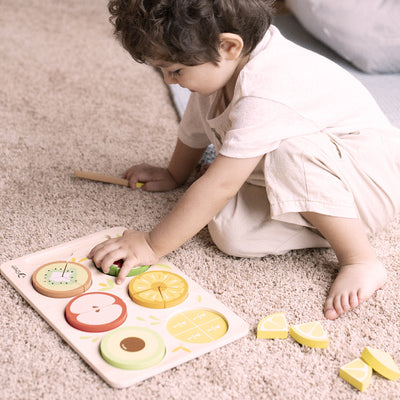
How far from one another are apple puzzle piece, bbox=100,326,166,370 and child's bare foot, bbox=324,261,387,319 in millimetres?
243

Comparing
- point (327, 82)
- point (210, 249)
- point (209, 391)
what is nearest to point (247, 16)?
point (327, 82)

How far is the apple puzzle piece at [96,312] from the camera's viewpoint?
70cm

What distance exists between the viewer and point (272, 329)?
0.72 m

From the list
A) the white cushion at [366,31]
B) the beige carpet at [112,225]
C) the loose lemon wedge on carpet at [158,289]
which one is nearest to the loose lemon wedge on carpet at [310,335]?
the beige carpet at [112,225]

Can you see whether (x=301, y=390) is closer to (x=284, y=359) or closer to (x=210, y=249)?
(x=284, y=359)

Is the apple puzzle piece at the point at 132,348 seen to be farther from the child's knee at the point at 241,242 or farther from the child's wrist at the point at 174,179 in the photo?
the child's wrist at the point at 174,179

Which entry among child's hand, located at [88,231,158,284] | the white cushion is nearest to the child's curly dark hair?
child's hand, located at [88,231,158,284]

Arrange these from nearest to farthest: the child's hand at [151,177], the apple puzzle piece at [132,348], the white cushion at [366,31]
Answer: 1. the apple puzzle piece at [132,348]
2. the child's hand at [151,177]
3. the white cushion at [366,31]

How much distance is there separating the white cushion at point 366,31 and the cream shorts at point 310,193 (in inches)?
23.5

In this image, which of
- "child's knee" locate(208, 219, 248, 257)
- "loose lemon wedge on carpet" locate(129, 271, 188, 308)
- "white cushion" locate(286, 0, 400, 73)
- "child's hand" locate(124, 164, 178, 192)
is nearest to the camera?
"loose lemon wedge on carpet" locate(129, 271, 188, 308)

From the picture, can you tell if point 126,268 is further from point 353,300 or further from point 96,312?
point 353,300

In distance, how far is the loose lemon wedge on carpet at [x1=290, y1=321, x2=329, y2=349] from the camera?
71 centimetres

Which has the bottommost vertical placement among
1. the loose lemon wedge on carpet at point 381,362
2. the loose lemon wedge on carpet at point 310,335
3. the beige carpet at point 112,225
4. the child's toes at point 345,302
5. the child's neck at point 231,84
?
the beige carpet at point 112,225

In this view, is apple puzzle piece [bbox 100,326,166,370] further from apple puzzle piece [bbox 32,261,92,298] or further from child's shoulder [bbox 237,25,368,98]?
child's shoulder [bbox 237,25,368,98]
